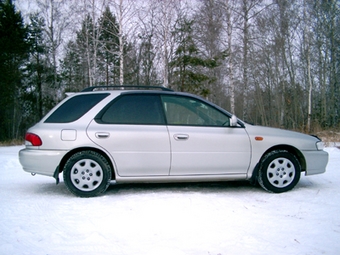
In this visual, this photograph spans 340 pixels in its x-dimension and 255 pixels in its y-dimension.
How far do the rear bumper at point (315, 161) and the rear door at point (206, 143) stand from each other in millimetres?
997

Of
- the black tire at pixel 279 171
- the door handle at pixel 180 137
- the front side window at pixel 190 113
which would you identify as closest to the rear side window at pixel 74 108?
the front side window at pixel 190 113

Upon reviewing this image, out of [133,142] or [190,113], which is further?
[190,113]

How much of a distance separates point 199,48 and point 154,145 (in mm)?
21235

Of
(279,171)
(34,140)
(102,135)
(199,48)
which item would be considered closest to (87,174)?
(102,135)

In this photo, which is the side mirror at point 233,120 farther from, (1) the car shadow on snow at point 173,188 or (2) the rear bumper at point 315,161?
(2) the rear bumper at point 315,161

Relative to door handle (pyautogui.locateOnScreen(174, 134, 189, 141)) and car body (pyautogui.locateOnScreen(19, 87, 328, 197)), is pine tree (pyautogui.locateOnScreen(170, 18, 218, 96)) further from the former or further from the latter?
door handle (pyautogui.locateOnScreen(174, 134, 189, 141))

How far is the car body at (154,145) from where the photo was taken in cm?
443

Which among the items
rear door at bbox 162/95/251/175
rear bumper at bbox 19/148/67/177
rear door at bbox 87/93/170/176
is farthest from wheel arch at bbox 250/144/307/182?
rear bumper at bbox 19/148/67/177

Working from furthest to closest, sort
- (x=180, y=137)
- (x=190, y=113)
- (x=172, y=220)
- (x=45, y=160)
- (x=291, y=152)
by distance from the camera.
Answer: (x=291, y=152) → (x=190, y=113) → (x=180, y=137) → (x=45, y=160) → (x=172, y=220)

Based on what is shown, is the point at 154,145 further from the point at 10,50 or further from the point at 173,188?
the point at 10,50

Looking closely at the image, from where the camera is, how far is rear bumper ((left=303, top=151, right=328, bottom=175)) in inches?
190

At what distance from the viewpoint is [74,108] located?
4.67 meters

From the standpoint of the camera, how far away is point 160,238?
9.78ft

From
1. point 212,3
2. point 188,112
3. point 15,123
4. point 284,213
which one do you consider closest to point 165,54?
point 212,3
